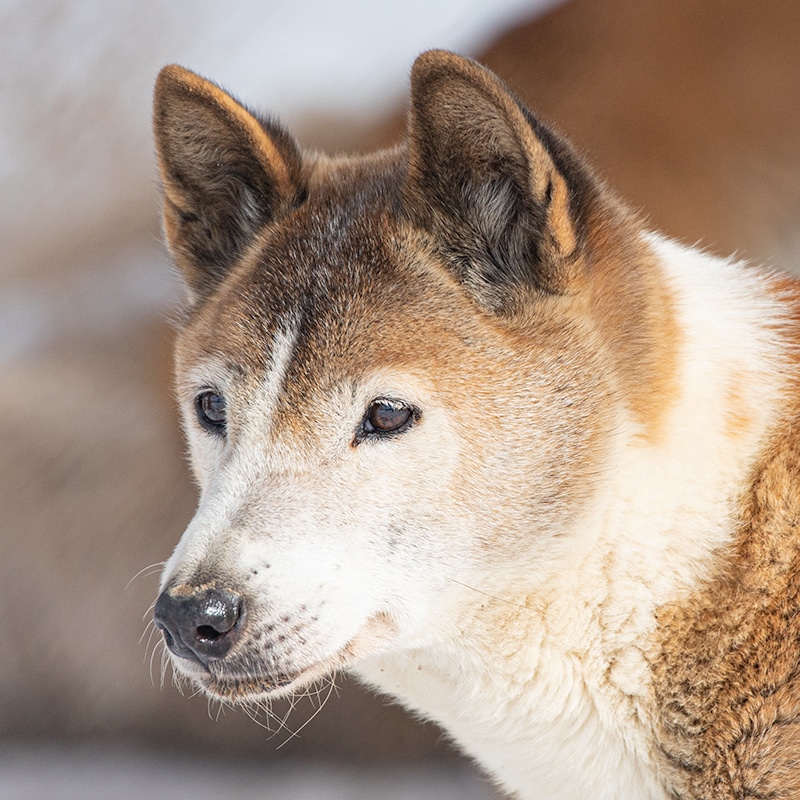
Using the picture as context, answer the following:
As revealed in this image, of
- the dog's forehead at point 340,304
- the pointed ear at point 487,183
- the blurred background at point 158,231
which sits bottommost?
the blurred background at point 158,231

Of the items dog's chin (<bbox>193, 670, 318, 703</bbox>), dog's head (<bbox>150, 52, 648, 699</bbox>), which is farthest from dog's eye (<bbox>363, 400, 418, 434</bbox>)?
dog's chin (<bbox>193, 670, 318, 703</bbox>)

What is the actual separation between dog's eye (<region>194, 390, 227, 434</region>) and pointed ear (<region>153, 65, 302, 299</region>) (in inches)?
9.8

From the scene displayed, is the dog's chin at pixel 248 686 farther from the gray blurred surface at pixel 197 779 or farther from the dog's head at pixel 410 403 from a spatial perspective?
the gray blurred surface at pixel 197 779

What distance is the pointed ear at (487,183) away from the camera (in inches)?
53.9

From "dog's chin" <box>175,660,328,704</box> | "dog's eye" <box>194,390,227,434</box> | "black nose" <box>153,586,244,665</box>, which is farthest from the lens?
"dog's eye" <box>194,390,227,434</box>

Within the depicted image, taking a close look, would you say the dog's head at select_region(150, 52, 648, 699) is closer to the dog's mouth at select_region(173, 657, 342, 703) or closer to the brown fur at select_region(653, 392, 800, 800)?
the dog's mouth at select_region(173, 657, 342, 703)

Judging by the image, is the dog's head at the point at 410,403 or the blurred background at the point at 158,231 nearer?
the dog's head at the point at 410,403

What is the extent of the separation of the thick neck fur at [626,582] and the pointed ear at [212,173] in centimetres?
65

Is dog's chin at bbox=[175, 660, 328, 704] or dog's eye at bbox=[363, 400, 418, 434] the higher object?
dog's eye at bbox=[363, 400, 418, 434]

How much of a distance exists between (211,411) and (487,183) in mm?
543

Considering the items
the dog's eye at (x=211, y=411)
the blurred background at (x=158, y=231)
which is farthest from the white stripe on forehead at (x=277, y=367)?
the blurred background at (x=158, y=231)

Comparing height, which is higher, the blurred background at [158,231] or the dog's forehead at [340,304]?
the dog's forehead at [340,304]

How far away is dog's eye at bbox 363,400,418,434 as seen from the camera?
55.6 inches

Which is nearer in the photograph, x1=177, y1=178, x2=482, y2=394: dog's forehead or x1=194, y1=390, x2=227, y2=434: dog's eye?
x1=177, y1=178, x2=482, y2=394: dog's forehead
